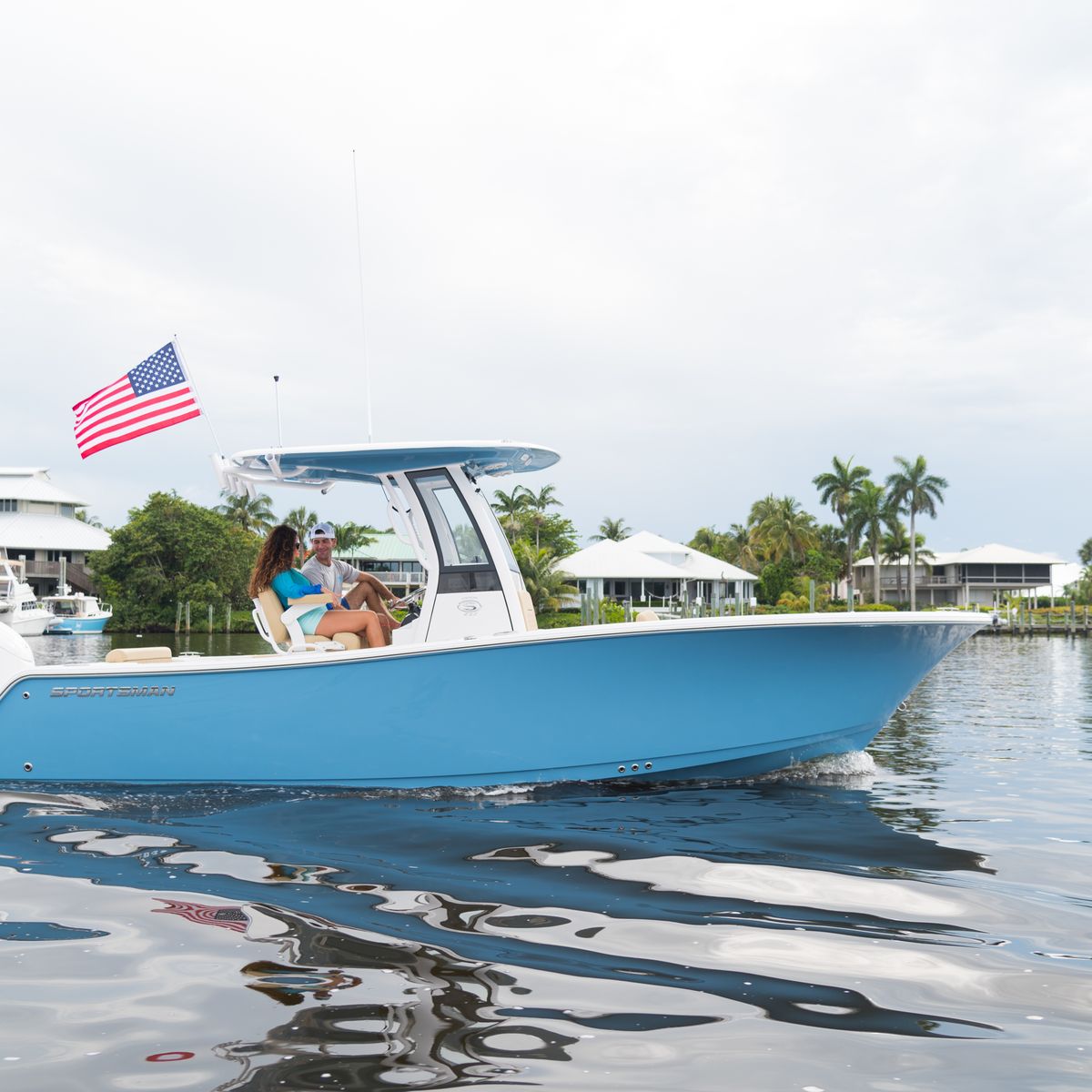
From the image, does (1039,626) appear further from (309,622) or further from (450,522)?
(309,622)

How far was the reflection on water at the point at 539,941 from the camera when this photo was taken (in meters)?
2.97

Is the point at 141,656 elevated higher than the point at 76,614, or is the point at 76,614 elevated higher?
the point at 141,656

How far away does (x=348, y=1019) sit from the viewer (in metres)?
3.18

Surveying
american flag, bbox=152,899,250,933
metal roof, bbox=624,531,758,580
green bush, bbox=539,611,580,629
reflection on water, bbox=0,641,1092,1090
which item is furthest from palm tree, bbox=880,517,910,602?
american flag, bbox=152,899,250,933

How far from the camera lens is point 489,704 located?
6363mm

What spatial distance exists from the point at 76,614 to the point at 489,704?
51446 mm

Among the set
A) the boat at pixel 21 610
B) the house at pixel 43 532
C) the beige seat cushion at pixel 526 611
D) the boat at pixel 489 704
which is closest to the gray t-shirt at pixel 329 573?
the boat at pixel 489 704

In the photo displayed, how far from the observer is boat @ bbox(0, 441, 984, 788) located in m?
6.27

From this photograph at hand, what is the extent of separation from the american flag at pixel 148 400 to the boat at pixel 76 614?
46.9 metres

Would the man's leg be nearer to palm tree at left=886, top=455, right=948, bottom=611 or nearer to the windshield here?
the windshield

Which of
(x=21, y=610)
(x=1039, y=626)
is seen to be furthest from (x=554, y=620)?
(x=1039, y=626)

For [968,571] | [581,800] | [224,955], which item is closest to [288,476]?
[581,800]

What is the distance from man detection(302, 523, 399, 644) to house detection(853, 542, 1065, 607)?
222 feet

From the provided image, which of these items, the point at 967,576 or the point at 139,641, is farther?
the point at 967,576
